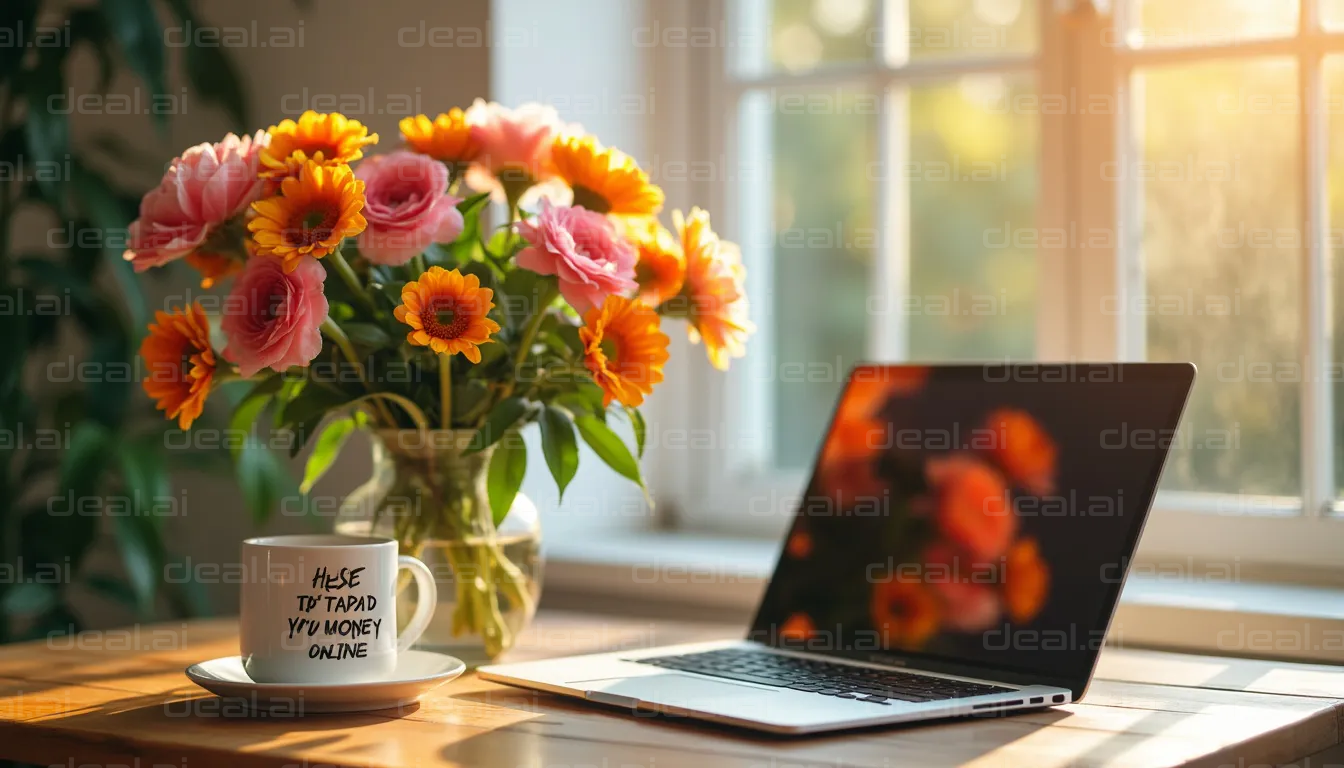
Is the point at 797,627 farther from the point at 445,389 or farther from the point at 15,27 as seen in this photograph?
the point at 15,27

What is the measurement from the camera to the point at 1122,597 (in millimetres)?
1268

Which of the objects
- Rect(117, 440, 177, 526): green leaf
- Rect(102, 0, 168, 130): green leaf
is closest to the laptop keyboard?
Rect(117, 440, 177, 526): green leaf

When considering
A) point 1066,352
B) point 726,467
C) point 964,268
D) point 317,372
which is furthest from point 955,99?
point 317,372

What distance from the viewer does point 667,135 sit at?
1.75 m

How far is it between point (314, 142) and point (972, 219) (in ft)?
2.86

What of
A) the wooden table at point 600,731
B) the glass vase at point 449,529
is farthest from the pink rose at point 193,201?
the wooden table at point 600,731

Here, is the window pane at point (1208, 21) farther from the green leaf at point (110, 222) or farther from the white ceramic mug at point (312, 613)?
the green leaf at point (110, 222)

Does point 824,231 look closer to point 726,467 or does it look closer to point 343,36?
point 726,467

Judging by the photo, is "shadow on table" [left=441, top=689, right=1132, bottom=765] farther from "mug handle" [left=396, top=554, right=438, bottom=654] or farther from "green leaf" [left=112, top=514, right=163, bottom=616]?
"green leaf" [left=112, top=514, right=163, bottom=616]

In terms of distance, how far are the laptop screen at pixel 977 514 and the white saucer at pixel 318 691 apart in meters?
0.34

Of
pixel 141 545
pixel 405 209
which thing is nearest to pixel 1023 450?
pixel 405 209

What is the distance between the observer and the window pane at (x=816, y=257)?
5.52ft

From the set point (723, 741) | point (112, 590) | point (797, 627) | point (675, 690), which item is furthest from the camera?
point (112, 590)

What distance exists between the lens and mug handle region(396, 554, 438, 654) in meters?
1.00
